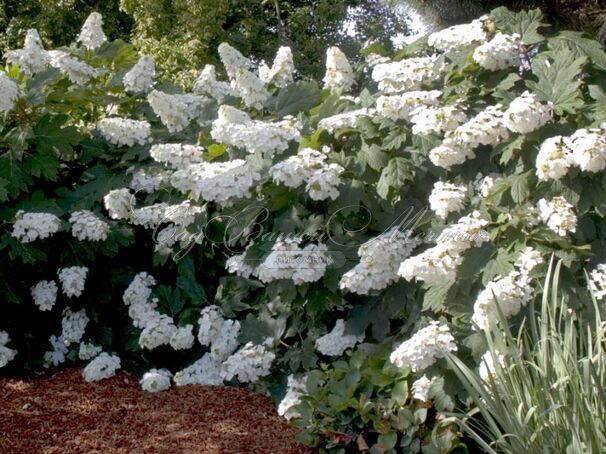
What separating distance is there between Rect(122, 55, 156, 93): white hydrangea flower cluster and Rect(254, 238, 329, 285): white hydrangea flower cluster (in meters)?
1.57

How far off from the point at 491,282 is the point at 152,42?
35.5 ft

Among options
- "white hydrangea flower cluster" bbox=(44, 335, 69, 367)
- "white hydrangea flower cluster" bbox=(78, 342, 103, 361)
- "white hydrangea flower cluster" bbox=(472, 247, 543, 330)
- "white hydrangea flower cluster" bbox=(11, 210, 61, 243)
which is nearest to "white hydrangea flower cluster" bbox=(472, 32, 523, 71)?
"white hydrangea flower cluster" bbox=(472, 247, 543, 330)

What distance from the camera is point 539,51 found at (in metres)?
4.08

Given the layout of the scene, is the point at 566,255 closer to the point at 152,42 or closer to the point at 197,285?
the point at 197,285

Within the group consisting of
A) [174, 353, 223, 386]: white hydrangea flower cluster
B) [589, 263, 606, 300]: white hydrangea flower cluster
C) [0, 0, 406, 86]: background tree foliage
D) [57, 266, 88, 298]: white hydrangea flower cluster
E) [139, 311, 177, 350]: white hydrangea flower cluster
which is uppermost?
[589, 263, 606, 300]: white hydrangea flower cluster

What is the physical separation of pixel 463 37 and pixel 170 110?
1.62 m

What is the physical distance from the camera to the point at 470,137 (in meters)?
3.54

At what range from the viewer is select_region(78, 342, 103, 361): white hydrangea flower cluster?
4.61 metres

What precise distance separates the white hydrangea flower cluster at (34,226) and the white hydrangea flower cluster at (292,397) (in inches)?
56.9

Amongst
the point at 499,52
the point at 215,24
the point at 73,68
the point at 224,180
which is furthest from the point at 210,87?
the point at 215,24

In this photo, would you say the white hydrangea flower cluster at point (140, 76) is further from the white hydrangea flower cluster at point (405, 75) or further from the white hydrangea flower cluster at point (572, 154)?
the white hydrangea flower cluster at point (572, 154)

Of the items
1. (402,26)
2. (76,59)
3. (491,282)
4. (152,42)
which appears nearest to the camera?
(491,282)

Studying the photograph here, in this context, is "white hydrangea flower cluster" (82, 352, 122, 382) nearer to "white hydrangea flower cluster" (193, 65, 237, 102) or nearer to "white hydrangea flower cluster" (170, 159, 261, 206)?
"white hydrangea flower cluster" (170, 159, 261, 206)

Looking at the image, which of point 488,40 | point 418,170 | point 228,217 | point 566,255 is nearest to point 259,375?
point 228,217
